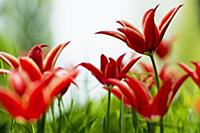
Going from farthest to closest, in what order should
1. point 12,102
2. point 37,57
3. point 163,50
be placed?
point 163,50, point 37,57, point 12,102

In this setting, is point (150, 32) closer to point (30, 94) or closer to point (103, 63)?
point (103, 63)

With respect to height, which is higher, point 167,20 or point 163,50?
point 167,20

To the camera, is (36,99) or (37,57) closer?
(36,99)

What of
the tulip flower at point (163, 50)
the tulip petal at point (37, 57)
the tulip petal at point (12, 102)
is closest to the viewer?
the tulip petal at point (12, 102)

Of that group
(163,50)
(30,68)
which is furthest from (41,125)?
(163,50)

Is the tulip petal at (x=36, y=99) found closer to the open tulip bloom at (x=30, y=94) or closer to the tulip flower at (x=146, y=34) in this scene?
the open tulip bloom at (x=30, y=94)

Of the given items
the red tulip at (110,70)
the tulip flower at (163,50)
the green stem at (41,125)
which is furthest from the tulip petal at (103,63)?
the tulip flower at (163,50)

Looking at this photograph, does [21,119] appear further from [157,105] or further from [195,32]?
[195,32]
